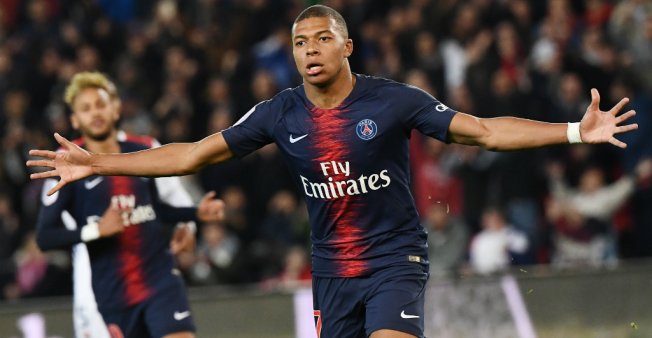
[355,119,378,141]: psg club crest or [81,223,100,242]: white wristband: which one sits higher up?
[355,119,378,141]: psg club crest

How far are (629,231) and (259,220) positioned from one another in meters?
3.89

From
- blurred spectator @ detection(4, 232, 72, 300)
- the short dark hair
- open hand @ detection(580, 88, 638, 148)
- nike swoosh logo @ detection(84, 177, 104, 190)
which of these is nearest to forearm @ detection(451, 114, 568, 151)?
open hand @ detection(580, 88, 638, 148)

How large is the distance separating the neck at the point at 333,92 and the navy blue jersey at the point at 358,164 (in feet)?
0.10

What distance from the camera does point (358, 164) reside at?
262 inches

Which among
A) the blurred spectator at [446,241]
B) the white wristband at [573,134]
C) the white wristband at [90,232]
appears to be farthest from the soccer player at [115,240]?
the blurred spectator at [446,241]

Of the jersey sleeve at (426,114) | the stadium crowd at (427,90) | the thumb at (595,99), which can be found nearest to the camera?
the thumb at (595,99)

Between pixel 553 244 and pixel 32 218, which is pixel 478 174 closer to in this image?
pixel 553 244

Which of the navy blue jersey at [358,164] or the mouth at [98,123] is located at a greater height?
the mouth at [98,123]

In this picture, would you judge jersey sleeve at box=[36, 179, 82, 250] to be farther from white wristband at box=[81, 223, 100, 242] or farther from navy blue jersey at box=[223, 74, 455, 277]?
navy blue jersey at box=[223, 74, 455, 277]

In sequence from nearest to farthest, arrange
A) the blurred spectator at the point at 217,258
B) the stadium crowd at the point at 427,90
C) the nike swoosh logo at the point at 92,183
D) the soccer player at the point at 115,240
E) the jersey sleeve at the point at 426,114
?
the jersey sleeve at the point at 426,114 < the soccer player at the point at 115,240 < the nike swoosh logo at the point at 92,183 < the stadium crowd at the point at 427,90 < the blurred spectator at the point at 217,258

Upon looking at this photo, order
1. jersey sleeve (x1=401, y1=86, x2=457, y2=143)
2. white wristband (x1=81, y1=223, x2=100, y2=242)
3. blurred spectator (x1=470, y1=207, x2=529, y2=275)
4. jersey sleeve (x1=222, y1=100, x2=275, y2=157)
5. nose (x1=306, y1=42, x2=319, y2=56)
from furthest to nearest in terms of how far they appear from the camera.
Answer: blurred spectator (x1=470, y1=207, x2=529, y2=275)
white wristband (x1=81, y1=223, x2=100, y2=242)
jersey sleeve (x1=222, y1=100, x2=275, y2=157)
nose (x1=306, y1=42, x2=319, y2=56)
jersey sleeve (x1=401, y1=86, x2=457, y2=143)

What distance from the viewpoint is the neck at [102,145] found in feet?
27.9

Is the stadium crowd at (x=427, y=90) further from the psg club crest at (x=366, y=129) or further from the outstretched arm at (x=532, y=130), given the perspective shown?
the outstretched arm at (x=532, y=130)

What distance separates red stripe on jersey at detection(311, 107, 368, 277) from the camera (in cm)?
669
